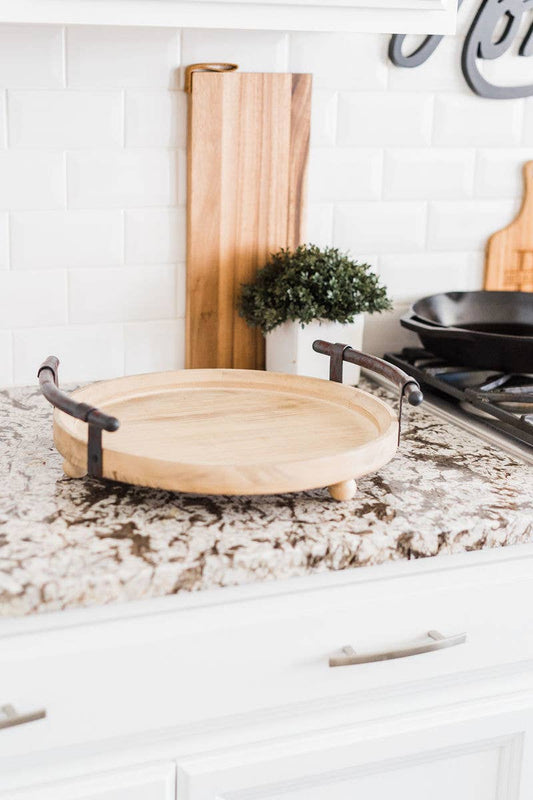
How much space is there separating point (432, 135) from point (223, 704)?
1.04 metres

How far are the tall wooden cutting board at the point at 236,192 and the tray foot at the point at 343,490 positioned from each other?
1.84 ft

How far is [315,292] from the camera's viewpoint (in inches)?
53.7

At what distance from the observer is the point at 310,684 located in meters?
0.93

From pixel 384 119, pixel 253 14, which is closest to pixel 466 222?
pixel 384 119

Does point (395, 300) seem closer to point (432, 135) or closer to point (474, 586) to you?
point (432, 135)

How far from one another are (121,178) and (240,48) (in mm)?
271

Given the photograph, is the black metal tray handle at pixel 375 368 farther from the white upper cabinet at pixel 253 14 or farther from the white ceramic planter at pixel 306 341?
the white upper cabinet at pixel 253 14

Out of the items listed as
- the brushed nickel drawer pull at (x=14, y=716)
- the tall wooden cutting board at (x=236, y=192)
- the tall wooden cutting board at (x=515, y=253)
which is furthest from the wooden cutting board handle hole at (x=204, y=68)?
the brushed nickel drawer pull at (x=14, y=716)

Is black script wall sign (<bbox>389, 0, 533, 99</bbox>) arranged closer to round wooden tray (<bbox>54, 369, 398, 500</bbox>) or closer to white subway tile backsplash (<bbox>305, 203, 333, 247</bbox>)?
white subway tile backsplash (<bbox>305, 203, 333, 247</bbox>)

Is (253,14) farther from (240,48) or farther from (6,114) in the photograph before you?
(6,114)

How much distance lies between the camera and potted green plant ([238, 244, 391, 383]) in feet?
4.47

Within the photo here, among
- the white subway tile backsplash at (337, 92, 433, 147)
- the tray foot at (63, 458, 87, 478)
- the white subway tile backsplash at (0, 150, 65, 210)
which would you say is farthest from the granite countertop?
the white subway tile backsplash at (337, 92, 433, 147)

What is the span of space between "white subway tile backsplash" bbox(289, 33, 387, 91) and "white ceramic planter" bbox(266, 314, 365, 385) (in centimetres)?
39

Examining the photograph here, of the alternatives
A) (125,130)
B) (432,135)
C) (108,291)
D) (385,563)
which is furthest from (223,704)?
(432,135)
